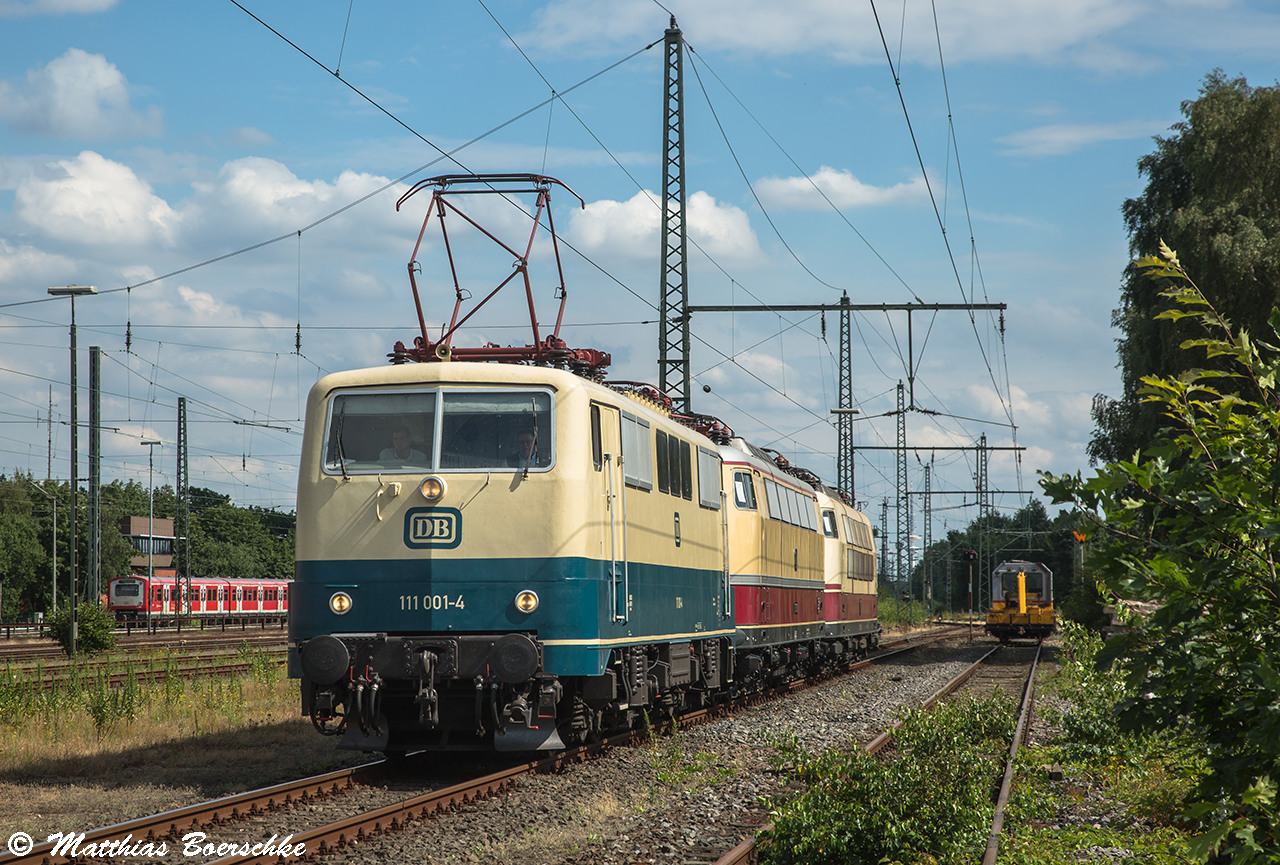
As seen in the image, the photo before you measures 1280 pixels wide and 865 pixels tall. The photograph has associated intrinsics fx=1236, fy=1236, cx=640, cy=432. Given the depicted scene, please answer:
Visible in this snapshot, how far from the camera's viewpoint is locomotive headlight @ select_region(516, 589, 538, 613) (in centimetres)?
1036

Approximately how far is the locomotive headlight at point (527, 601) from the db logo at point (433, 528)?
694 mm

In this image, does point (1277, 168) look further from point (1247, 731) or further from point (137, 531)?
point (137, 531)

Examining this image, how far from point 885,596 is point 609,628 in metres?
Answer: 63.2

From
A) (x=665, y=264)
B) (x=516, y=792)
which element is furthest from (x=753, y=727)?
(x=665, y=264)

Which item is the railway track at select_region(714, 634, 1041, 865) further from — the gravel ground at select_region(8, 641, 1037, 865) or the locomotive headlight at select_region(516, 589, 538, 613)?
the locomotive headlight at select_region(516, 589, 538, 613)

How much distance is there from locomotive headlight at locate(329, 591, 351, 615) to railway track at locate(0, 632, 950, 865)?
131cm

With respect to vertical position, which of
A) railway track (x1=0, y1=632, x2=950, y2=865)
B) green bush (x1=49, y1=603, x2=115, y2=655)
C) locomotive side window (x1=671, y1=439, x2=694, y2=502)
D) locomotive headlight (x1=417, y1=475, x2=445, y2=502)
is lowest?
green bush (x1=49, y1=603, x2=115, y2=655)

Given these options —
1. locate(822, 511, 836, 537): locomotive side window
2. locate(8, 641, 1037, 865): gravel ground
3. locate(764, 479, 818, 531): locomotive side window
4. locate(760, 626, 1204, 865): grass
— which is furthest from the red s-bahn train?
locate(760, 626, 1204, 865): grass

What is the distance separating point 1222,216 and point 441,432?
68.6ft

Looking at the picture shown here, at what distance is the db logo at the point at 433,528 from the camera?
1043 centimetres

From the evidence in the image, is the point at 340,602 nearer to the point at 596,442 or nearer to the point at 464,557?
the point at 464,557

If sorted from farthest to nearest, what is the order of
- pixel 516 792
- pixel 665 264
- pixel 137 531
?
pixel 137 531 < pixel 665 264 < pixel 516 792

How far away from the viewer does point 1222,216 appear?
1013 inches

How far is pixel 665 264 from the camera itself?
22.6 m
